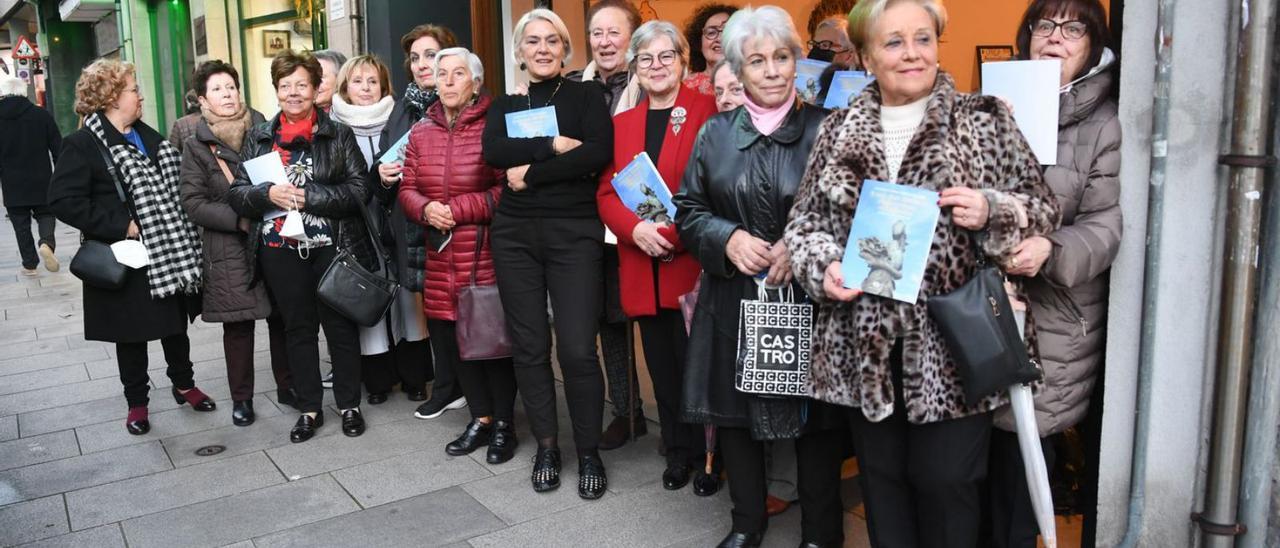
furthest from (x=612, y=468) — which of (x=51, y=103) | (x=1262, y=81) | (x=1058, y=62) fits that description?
(x=51, y=103)

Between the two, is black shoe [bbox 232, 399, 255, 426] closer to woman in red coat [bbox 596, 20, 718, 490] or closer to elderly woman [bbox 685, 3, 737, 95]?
woman in red coat [bbox 596, 20, 718, 490]

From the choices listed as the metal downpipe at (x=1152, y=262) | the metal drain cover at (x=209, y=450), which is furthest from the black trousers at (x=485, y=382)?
the metal downpipe at (x=1152, y=262)

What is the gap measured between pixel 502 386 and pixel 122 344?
6.85ft

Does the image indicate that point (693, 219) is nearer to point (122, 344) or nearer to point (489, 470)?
point (489, 470)

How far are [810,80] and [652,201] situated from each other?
2.71 ft

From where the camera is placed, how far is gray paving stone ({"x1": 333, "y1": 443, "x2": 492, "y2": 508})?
446cm

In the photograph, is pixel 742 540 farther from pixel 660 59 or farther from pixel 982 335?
pixel 660 59

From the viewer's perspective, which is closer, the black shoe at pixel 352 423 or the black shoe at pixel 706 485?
the black shoe at pixel 706 485

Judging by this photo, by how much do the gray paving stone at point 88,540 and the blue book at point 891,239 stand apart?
10.1ft

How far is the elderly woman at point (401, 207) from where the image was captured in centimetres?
506

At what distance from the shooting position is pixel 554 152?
4.12 metres

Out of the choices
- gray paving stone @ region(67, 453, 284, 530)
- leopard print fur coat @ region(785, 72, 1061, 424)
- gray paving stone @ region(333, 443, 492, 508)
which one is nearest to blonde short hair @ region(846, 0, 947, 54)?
leopard print fur coat @ region(785, 72, 1061, 424)

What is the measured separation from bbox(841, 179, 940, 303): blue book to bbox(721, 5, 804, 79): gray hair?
0.75m

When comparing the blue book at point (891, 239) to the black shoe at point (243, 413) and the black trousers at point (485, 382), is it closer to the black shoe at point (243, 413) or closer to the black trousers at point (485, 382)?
the black trousers at point (485, 382)
